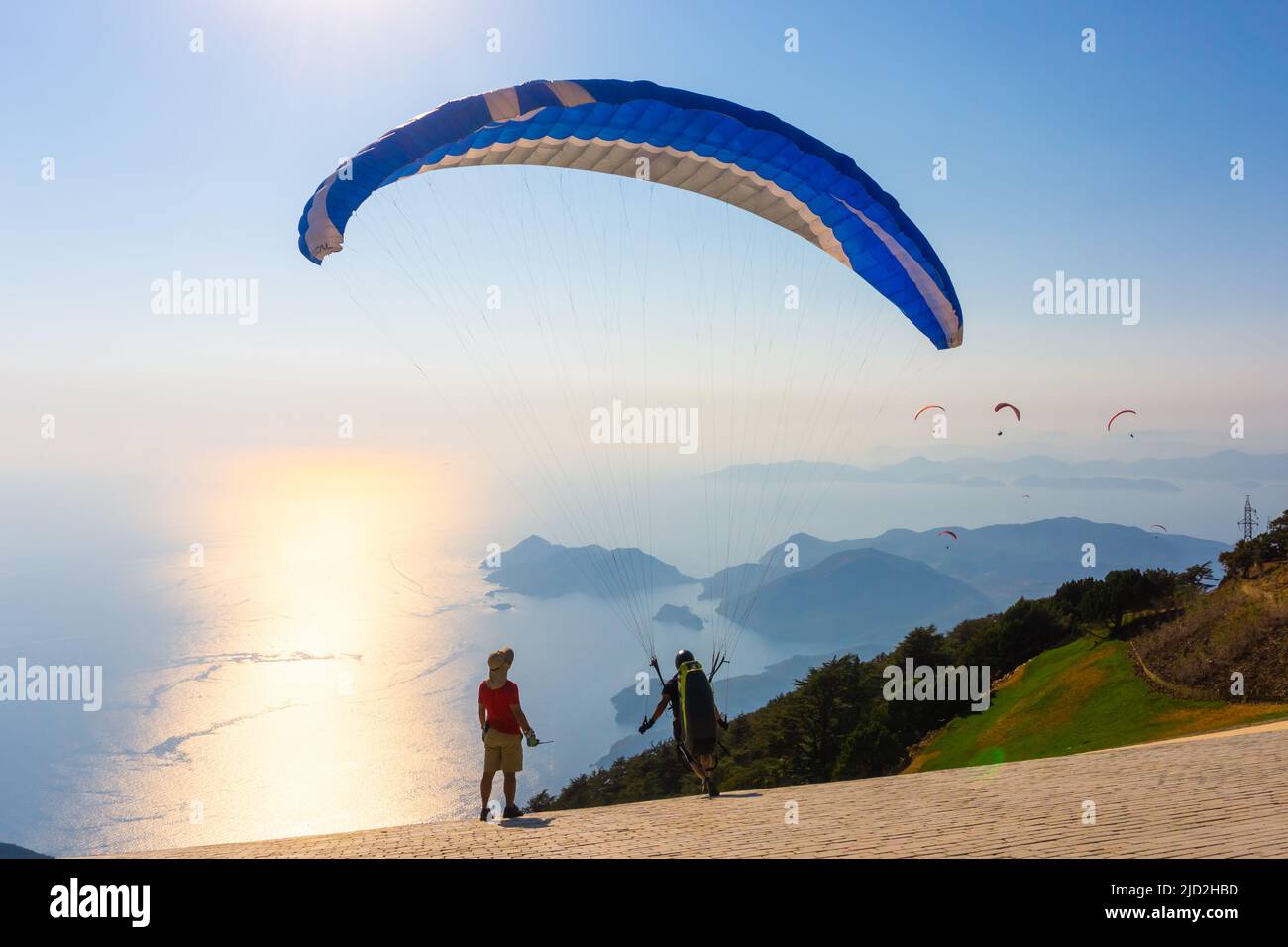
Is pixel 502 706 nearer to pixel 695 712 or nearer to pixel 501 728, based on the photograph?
pixel 501 728

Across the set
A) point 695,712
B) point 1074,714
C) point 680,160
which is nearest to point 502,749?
point 695,712

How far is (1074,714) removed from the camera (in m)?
27.2

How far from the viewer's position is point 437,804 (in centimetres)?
14550

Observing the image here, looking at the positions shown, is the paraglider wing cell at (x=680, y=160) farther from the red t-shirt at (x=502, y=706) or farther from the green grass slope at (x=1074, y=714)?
the green grass slope at (x=1074, y=714)

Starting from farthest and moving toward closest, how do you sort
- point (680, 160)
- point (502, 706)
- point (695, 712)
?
1. point (680, 160)
2. point (695, 712)
3. point (502, 706)

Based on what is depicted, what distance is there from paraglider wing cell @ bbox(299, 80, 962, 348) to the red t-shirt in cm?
665

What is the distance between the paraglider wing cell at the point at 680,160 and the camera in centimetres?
1080

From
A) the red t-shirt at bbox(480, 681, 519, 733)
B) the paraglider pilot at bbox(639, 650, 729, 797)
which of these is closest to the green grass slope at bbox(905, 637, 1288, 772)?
the paraglider pilot at bbox(639, 650, 729, 797)

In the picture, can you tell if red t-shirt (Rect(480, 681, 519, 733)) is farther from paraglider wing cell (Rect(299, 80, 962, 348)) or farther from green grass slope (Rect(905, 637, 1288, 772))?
green grass slope (Rect(905, 637, 1288, 772))

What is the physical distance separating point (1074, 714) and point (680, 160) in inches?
963

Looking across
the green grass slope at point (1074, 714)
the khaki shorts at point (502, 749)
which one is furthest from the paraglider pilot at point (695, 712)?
the green grass slope at point (1074, 714)

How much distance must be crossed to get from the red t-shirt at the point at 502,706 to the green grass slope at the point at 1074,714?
19631 millimetres
